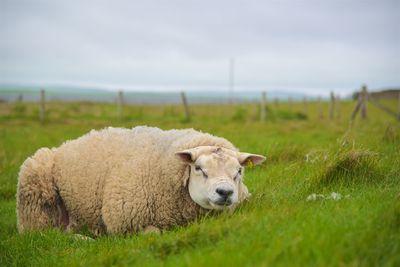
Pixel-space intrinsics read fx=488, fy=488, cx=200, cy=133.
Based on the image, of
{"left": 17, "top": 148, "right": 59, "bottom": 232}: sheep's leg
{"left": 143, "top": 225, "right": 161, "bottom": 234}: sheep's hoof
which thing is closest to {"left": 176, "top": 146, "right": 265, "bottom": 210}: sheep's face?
{"left": 143, "top": 225, "right": 161, "bottom": 234}: sheep's hoof

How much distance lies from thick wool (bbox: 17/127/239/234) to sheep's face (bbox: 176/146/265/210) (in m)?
0.25

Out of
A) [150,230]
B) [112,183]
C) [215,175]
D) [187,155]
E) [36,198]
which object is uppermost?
[187,155]

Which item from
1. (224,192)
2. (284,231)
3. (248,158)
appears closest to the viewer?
(284,231)

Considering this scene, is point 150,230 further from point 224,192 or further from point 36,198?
point 36,198

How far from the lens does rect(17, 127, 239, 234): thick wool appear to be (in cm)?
582

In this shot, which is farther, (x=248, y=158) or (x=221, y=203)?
(x=248, y=158)

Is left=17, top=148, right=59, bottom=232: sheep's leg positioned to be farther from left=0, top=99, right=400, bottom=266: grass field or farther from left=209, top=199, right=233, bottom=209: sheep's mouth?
left=209, top=199, right=233, bottom=209: sheep's mouth

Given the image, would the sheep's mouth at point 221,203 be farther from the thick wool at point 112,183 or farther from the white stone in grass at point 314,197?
the white stone in grass at point 314,197

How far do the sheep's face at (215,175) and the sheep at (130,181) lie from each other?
10mm

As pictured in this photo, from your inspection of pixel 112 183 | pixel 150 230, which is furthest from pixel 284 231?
pixel 112 183

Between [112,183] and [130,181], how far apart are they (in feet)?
0.85

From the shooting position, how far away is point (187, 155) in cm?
561

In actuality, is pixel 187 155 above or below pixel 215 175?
above

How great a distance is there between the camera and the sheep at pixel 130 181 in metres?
5.44
